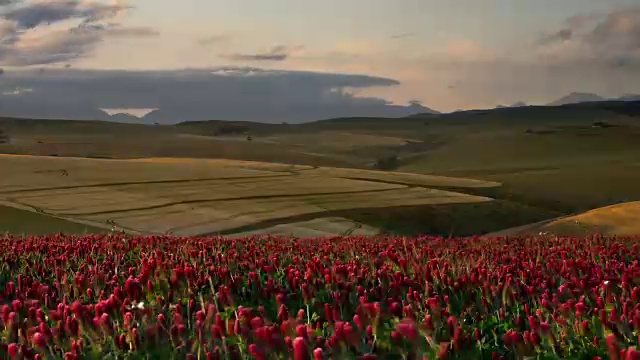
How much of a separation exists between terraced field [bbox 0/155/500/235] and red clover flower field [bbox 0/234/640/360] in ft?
71.1

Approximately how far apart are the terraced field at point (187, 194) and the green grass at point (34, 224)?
29.6 inches

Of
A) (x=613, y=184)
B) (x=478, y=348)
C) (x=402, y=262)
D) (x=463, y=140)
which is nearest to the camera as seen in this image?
(x=478, y=348)

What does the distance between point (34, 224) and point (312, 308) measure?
2692cm

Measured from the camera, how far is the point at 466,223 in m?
39.9

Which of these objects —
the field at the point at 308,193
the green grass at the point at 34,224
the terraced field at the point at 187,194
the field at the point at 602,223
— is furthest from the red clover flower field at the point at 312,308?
the field at the point at 308,193

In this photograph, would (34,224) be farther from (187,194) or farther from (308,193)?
(308,193)

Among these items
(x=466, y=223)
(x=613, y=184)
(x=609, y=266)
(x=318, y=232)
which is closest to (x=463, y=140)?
(x=613, y=184)

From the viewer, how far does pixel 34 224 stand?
103 ft

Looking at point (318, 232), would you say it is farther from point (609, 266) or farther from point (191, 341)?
point (191, 341)

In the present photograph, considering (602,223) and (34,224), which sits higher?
(34,224)

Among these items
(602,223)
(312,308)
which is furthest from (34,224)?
(312,308)

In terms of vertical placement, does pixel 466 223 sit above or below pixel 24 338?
below

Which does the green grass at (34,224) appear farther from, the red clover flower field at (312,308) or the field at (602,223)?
the red clover flower field at (312,308)

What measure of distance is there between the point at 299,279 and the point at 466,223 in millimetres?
33450
